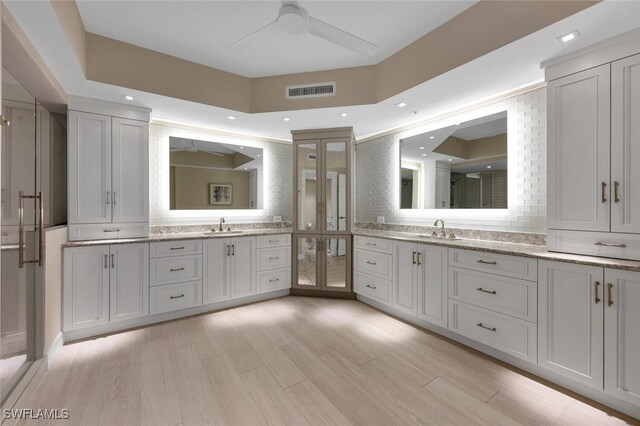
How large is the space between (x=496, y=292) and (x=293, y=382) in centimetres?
180

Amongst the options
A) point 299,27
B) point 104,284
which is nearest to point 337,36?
point 299,27

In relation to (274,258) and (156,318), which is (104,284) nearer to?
(156,318)

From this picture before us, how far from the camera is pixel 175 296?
3100mm

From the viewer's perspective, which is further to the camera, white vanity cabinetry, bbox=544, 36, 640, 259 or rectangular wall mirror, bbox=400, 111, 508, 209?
rectangular wall mirror, bbox=400, 111, 508, 209

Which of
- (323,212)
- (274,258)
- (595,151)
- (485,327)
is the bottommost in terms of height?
(485,327)

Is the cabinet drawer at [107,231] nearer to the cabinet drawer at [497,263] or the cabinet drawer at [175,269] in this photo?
the cabinet drawer at [175,269]

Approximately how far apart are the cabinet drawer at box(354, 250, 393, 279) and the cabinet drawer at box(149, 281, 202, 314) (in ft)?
6.72

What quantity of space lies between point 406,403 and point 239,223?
3230 millimetres

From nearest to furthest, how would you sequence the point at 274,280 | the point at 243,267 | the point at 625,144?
the point at 625,144 → the point at 243,267 → the point at 274,280

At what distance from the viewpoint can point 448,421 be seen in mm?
1607

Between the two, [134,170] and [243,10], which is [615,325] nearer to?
[243,10]

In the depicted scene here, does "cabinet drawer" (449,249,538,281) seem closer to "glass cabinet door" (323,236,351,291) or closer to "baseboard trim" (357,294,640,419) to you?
"baseboard trim" (357,294,640,419)

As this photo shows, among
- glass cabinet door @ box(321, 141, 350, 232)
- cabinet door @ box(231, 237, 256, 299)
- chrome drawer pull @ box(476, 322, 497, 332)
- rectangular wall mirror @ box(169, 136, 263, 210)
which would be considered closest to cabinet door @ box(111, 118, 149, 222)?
rectangular wall mirror @ box(169, 136, 263, 210)

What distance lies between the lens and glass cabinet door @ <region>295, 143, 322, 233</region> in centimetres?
393
